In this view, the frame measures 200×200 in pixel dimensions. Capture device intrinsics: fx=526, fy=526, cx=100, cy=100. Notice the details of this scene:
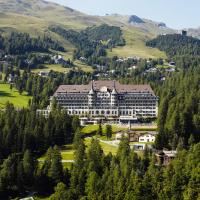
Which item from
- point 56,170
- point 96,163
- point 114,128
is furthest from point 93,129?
point 96,163

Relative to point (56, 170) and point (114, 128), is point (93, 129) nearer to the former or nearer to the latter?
point (114, 128)

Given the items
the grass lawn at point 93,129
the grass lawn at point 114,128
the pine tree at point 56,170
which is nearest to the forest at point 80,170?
the pine tree at point 56,170

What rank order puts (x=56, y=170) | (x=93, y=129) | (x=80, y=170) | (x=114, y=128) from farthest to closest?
(x=114, y=128), (x=93, y=129), (x=56, y=170), (x=80, y=170)

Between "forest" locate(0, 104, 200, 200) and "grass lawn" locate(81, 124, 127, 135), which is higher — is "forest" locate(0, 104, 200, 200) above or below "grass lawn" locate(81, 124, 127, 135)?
below

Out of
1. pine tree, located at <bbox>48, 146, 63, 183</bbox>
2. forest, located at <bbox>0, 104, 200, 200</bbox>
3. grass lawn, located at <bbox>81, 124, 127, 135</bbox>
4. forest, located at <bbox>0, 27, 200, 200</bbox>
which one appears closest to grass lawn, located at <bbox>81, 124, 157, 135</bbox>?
grass lawn, located at <bbox>81, 124, 127, 135</bbox>

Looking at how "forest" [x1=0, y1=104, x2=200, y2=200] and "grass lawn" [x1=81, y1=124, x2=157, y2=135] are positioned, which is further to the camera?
"grass lawn" [x1=81, y1=124, x2=157, y2=135]

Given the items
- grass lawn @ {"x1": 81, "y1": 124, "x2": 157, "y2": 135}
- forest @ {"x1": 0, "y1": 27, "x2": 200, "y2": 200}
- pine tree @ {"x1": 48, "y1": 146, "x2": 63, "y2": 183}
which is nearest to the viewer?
forest @ {"x1": 0, "y1": 27, "x2": 200, "y2": 200}

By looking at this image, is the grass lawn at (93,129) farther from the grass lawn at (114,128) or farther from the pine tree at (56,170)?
the pine tree at (56,170)

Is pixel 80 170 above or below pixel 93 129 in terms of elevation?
below

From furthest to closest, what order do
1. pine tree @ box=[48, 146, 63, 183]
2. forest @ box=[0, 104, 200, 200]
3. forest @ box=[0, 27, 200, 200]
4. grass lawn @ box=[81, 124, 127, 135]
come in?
grass lawn @ box=[81, 124, 127, 135]
pine tree @ box=[48, 146, 63, 183]
forest @ box=[0, 27, 200, 200]
forest @ box=[0, 104, 200, 200]

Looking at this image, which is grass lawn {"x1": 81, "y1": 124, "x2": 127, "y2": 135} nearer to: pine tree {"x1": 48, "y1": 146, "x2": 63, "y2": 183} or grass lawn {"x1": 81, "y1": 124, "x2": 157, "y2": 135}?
grass lawn {"x1": 81, "y1": 124, "x2": 157, "y2": 135}

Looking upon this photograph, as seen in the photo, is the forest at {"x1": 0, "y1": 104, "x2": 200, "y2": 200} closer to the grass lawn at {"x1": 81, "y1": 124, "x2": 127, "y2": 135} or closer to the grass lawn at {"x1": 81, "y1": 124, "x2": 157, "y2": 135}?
the grass lawn at {"x1": 81, "y1": 124, "x2": 127, "y2": 135}

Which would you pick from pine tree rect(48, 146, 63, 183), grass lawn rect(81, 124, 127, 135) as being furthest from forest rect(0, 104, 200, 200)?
grass lawn rect(81, 124, 127, 135)
